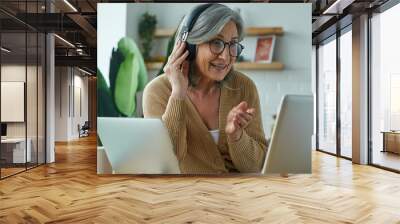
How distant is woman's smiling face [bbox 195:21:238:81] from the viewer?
5910mm

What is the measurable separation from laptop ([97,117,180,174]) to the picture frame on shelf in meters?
1.80

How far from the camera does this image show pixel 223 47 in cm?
595

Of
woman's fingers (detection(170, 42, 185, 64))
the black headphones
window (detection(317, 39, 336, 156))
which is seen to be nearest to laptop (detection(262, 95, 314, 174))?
the black headphones

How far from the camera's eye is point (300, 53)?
20.0 feet

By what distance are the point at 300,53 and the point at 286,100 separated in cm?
75

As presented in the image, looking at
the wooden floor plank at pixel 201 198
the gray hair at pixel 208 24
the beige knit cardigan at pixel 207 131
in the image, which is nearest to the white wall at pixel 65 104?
the wooden floor plank at pixel 201 198

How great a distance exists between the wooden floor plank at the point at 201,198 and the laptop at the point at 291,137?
0.93ft

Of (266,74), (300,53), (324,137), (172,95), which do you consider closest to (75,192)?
(172,95)

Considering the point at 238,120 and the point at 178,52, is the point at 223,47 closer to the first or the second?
the point at 178,52

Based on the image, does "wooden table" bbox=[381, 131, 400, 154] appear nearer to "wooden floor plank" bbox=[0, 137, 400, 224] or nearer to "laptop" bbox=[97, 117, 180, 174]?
"wooden floor plank" bbox=[0, 137, 400, 224]

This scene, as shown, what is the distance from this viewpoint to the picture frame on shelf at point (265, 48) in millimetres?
6047

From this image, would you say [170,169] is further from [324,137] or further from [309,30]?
[324,137]

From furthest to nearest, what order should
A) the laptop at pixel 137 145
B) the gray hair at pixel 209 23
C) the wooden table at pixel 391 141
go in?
the wooden table at pixel 391 141
the laptop at pixel 137 145
the gray hair at pixel 209 23

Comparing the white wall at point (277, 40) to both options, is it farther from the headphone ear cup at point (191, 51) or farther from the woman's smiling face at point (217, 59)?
the headphone ear cup at point (191, 51)
